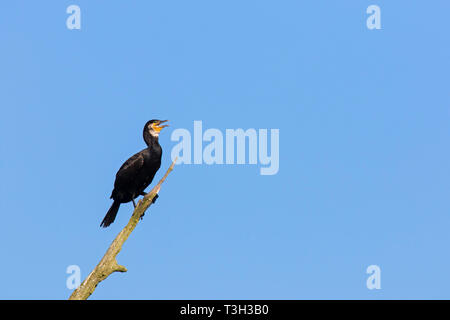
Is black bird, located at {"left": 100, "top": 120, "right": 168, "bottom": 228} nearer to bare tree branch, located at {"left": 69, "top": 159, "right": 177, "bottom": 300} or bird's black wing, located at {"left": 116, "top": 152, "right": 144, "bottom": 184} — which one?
bird's black wing, located at {"left": 116, "top": 152, "right": 144, "bottom": 184}

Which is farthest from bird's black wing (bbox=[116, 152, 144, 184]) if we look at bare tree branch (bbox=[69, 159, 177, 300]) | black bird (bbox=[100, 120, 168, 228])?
bare tree branch (bbox=[69, 159, 177, 300])

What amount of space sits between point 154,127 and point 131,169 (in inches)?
39.6

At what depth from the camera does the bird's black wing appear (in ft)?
43.1

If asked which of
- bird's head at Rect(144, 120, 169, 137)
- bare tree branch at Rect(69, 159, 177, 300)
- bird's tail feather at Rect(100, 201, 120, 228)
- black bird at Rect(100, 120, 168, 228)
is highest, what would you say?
bird's head at Rect(144, 120, 169, 137)

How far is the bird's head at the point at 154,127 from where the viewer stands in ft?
43.5

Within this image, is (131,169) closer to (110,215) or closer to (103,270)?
(110,215)

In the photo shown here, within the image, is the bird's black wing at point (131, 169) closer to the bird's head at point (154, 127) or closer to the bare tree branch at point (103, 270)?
the bird's head at point (154, 127)

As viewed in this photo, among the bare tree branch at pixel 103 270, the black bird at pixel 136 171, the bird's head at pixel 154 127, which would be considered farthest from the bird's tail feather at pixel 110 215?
the bare tree branch at pixel 103 270

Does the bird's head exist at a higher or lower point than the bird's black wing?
higher
